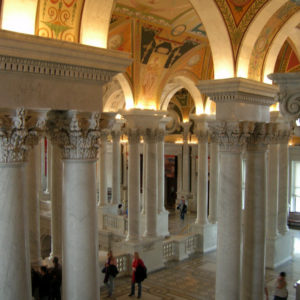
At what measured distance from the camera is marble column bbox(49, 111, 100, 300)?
4801 mm

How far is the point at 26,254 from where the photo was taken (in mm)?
4246

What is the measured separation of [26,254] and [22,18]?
8.83 ft

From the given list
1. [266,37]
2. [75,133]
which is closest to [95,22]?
[75,133]

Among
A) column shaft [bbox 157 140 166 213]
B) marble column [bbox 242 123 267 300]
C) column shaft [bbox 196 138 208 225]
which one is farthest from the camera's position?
column shaft [bbox 157 140 166 213]

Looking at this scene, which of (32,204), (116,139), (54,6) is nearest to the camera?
(54,6)

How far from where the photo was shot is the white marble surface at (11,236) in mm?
4074

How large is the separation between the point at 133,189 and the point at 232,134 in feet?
18.7

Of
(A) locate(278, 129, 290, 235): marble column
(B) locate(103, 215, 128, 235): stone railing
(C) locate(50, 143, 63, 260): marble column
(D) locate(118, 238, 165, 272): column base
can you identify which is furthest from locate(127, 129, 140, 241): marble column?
(A) locate(278, 129, 290, 235): marble column

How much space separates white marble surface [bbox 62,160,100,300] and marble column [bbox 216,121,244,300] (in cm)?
283

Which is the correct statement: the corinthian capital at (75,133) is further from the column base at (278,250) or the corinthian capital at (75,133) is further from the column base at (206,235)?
the column base at (206,235)

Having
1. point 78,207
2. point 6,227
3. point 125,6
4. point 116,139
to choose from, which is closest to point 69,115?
point 78,207

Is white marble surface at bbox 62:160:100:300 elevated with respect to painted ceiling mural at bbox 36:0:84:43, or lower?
lower

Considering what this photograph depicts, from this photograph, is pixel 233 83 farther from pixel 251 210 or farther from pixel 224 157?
pixel 251 210

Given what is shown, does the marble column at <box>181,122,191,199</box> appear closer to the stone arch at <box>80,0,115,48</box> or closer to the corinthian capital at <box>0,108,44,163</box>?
the stone arch at <box>80,0,115,48</box>
